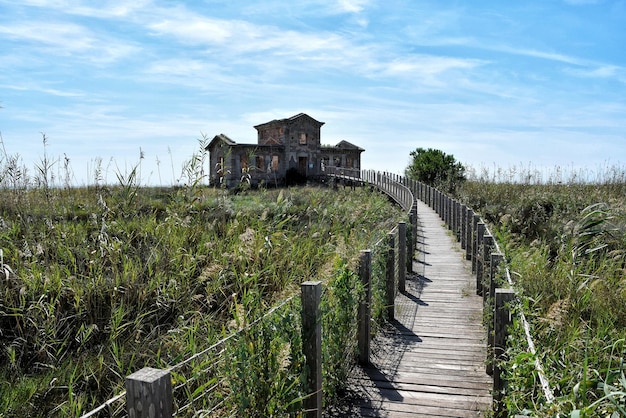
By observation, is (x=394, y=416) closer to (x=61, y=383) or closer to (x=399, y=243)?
(x=61, y=383)

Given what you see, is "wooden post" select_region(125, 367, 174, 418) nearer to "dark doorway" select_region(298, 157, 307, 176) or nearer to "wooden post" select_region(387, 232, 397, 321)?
A: "wooden post" select_region(387, 232, 397, 321)

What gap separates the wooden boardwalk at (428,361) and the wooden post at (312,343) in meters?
0.64

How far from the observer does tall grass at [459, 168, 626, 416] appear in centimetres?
267

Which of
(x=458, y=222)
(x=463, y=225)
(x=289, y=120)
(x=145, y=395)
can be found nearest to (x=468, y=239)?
(x=463, y=225)

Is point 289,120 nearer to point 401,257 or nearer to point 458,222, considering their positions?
point 458,222

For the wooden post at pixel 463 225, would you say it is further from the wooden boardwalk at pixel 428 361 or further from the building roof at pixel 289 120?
the building roof at pixel 289 120

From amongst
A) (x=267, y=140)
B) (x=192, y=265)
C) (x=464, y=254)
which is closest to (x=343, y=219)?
(x=464, y=254)

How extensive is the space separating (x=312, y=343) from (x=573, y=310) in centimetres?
326

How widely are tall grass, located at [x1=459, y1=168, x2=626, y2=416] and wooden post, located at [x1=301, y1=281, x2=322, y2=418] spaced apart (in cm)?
129

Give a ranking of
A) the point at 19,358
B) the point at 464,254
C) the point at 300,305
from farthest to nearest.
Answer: the point at 464,254 → the point at 19,358 → the point at 300,305

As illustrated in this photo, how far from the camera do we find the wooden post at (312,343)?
3402 millimetres

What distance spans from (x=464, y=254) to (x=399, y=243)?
3.93 meters

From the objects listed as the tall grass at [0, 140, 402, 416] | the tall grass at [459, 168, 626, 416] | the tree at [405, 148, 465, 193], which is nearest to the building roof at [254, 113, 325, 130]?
the tree at [405, 148, 465, 193]

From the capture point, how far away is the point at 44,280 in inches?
215
